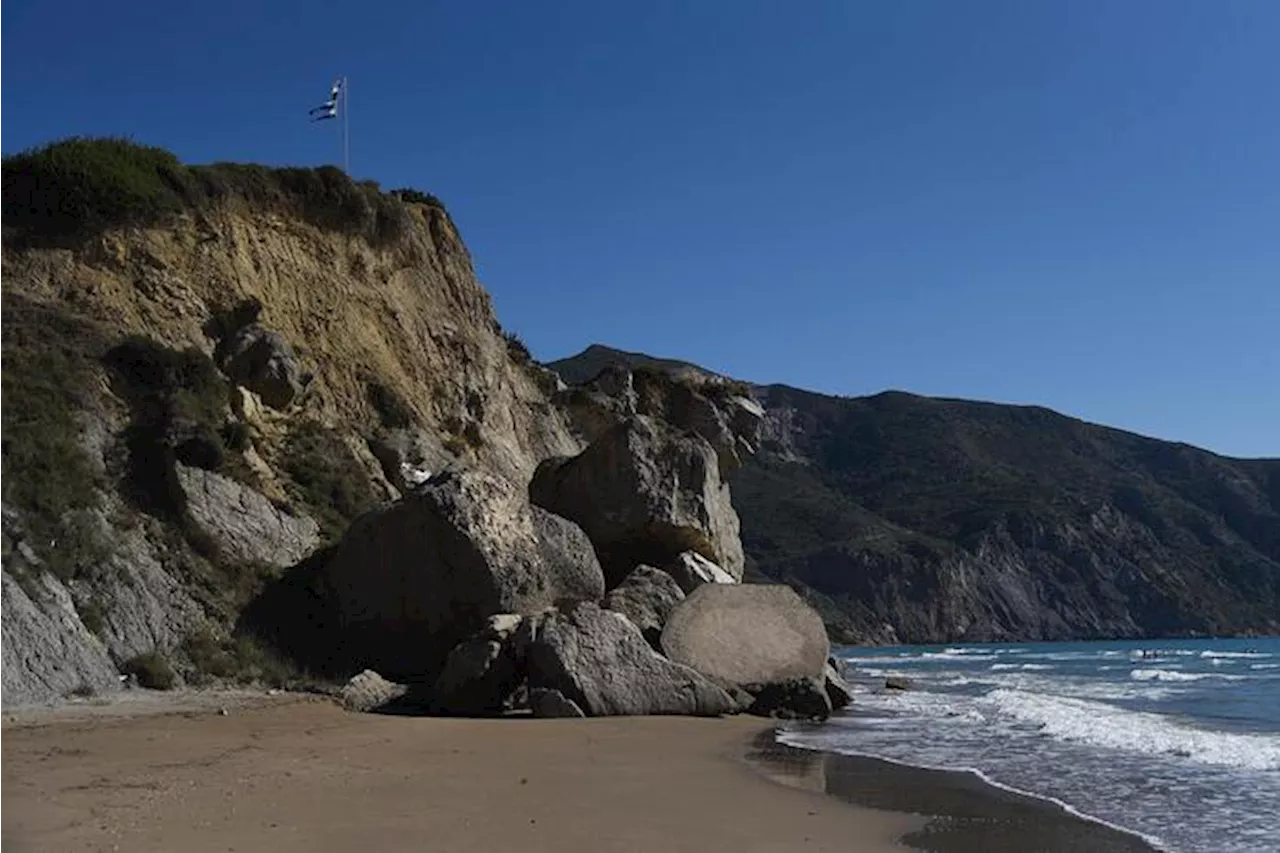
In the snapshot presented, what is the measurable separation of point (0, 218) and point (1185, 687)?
3070 cm

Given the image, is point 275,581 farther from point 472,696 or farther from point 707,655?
point 707,655

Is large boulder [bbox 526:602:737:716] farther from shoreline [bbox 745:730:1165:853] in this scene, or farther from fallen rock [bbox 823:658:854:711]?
fallen rock [bbox 823:658:854:711]

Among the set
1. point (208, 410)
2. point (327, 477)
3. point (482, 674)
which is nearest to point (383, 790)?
point (482, 674)

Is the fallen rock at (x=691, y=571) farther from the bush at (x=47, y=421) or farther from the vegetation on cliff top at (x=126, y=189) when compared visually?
the vegetation on cliff top at (x=126, y=189)

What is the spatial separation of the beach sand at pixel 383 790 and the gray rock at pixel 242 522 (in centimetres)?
570

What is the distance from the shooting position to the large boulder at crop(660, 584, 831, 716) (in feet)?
61.9

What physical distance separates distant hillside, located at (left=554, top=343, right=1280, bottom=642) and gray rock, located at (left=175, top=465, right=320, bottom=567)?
85620mm

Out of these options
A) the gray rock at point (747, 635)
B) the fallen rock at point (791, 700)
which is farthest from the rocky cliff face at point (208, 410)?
the fallen rock at point (791, 700)

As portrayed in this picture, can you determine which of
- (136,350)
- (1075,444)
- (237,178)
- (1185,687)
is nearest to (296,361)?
(136,350)

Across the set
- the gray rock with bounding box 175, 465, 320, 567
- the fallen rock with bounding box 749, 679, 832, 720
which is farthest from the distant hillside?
the fallen rock with bounding box 749, 679, 832, 720

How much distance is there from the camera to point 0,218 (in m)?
25.0

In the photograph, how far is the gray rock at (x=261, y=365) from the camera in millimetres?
25312

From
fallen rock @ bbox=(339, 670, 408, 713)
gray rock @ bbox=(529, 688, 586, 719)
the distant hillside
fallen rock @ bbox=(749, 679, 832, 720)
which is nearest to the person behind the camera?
gray rock @ bbox=(529, 688, 586, 719)

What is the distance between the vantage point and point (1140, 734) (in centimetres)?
1692
